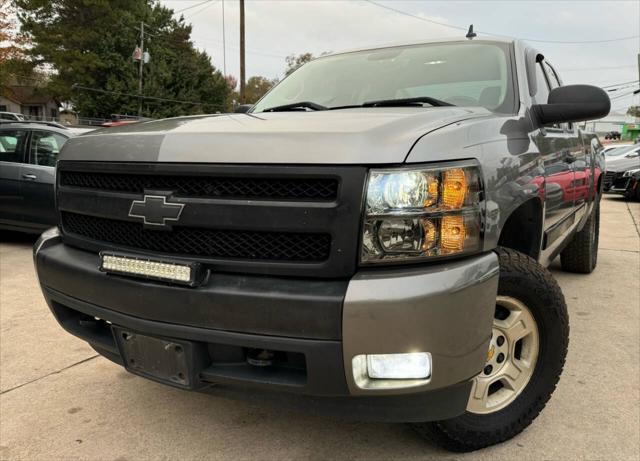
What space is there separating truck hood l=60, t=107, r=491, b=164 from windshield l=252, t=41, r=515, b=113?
22.6 inches

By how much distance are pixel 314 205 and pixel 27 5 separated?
4039 cm

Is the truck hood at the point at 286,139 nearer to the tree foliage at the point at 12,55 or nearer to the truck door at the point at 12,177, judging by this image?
the truck door at the point at 12,177

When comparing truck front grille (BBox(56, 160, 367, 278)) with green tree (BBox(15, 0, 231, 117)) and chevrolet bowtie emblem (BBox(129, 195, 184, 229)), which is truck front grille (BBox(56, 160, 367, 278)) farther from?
green tree (BBox(15, 0, 231, 117))

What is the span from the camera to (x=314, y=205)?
1.66 meters

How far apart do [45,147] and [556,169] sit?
579 centimetres

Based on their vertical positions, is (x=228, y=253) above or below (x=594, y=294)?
above

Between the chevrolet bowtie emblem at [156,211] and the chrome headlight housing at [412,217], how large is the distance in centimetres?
67

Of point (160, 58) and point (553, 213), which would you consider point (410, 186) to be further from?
point (160, 58)

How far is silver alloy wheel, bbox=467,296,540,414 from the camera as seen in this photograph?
2.12 m

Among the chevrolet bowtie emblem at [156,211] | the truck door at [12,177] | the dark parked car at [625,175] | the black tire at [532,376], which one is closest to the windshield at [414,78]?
the black tire at [532,376]

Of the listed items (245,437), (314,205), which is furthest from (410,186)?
(245,437)

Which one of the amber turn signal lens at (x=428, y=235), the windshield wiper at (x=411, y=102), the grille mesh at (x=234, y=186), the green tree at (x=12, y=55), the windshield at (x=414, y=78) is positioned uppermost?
the green tree at (x=12, y=55)

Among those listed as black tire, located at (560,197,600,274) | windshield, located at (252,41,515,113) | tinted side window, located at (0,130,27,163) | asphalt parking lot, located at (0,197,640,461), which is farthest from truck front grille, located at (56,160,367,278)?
tinted side window, located at (0,130,27,163)

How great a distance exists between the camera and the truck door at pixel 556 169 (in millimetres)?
2680
